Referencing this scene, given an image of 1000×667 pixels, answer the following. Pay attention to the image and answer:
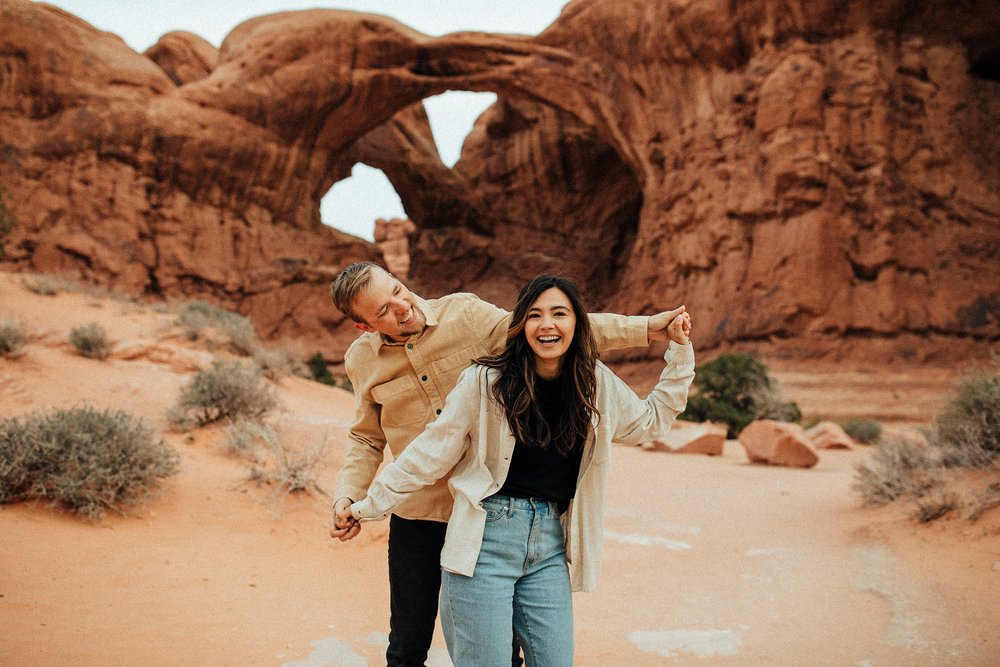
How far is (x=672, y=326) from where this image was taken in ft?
6.79

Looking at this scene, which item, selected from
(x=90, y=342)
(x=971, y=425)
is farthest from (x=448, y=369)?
(x=90, y=342)

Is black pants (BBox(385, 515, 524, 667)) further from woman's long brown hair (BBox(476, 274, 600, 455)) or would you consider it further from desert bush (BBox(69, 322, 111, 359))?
desert bush (BBox(69, 322, 111, 359))

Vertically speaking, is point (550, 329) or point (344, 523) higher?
point (550, 329)

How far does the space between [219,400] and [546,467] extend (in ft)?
17.7

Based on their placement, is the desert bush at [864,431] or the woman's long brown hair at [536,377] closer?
the woman's long brown hair at [536,377]

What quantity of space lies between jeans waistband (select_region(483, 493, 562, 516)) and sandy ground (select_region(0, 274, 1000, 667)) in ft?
4.75

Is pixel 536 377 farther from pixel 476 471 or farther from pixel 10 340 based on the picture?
pixel 10 340

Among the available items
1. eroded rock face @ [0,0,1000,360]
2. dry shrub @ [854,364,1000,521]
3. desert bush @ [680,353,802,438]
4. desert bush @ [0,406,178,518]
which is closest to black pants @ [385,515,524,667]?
desert bush @ [0,406,178,518]

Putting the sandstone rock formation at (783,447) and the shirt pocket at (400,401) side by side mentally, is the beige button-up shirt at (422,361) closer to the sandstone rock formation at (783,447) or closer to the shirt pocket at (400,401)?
the shirt pocket at (400,401)

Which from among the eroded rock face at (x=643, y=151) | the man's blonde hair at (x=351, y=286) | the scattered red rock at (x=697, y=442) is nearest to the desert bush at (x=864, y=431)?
the eroded rock face at (x=643, y=151)

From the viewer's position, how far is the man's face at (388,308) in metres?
2.13

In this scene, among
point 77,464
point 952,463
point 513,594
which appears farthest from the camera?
point 952,463

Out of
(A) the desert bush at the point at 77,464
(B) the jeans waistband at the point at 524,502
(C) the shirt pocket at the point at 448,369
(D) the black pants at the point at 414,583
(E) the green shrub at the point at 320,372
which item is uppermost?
(C) the shirt pocket at the point at 448,369

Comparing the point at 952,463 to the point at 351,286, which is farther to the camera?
the point at 952,463
